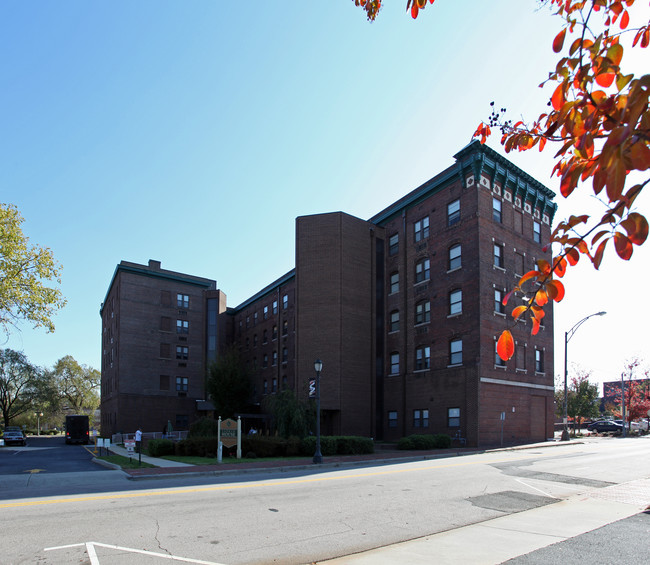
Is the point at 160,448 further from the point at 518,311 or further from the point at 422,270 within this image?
the point at 518,311

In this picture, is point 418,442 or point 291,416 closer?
point 418,442

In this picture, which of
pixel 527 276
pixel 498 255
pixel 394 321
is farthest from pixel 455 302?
pixel 527 276

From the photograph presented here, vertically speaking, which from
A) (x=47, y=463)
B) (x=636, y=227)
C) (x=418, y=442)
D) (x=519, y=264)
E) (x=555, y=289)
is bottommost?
(x=47, y=463)

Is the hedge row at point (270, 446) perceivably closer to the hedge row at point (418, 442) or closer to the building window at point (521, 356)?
the hedge row at point (418, 442)

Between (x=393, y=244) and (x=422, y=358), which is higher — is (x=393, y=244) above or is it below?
above

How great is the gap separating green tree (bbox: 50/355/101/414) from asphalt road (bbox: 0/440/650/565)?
90749 millimetres

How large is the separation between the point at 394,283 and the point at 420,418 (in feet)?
35.9


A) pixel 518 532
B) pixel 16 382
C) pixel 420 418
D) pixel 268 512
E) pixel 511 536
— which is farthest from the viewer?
pixel 16 382

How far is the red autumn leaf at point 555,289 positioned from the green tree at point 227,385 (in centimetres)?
5062

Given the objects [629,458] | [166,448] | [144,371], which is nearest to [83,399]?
[144,371]

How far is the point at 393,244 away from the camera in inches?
1751

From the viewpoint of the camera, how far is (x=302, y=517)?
35.1 ft

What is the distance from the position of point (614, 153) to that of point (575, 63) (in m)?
1.45

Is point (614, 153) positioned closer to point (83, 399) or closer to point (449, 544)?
point (449, 544)
